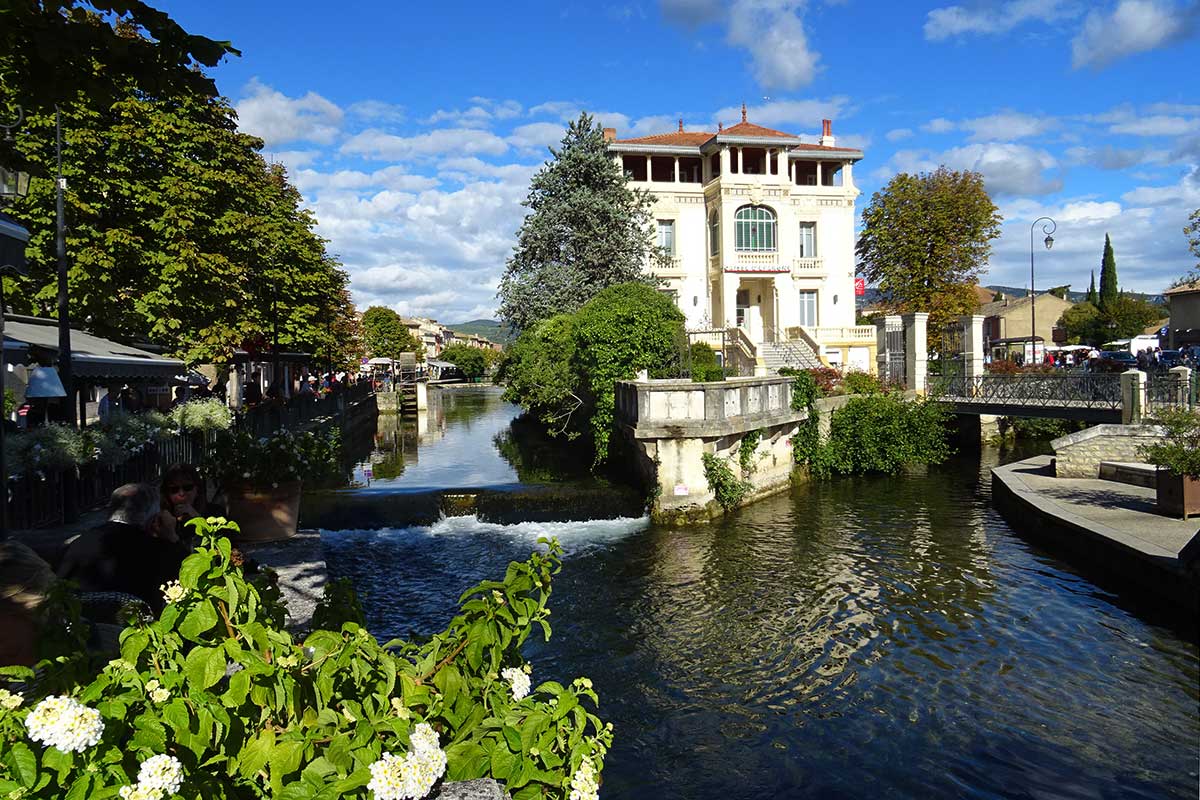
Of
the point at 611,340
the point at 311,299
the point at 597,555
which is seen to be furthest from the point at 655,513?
the point at 311,299

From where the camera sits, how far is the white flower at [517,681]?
9.02ft

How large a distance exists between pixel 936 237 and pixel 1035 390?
21954mm

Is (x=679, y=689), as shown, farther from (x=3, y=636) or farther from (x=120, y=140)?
(x=120, y=140)

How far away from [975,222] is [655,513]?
34.1 metres

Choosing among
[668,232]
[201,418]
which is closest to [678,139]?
[668,232]

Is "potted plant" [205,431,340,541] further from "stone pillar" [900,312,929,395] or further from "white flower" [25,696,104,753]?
"stone pillar" [900,312,929,395]

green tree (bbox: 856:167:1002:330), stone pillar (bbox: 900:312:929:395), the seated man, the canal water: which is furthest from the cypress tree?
the seated man

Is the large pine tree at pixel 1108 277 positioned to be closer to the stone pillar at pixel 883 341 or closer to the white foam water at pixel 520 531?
the stone pillar at pixel 883 341

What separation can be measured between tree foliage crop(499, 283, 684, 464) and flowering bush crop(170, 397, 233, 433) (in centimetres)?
1151

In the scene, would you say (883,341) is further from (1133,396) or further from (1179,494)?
(1179,494)

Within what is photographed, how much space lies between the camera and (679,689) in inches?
369

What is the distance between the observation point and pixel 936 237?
44.1 metres

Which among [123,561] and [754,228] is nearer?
[123,561]

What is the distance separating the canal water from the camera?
7512mm
